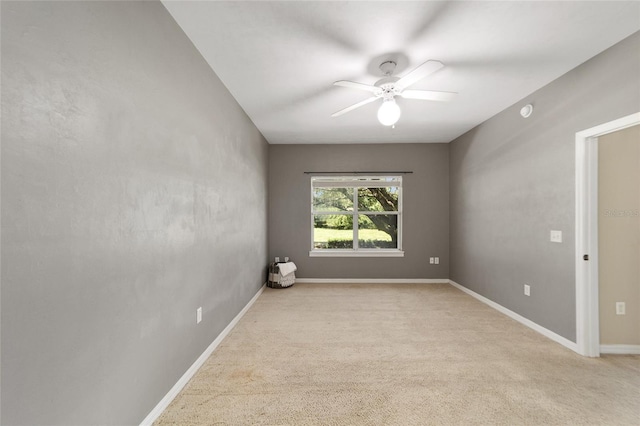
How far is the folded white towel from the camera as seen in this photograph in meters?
4.46

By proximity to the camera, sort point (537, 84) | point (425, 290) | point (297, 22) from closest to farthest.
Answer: point (297, 22)
point (537, 84)
point (425, 290)

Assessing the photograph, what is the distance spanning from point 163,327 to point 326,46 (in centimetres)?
230

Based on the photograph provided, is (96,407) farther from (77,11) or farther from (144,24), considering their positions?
(144,24)

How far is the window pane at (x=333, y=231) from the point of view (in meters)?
5.15

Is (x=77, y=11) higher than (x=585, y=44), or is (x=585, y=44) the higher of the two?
(x=585, y=44)

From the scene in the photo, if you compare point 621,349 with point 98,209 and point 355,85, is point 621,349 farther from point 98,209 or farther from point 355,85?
point 98,209

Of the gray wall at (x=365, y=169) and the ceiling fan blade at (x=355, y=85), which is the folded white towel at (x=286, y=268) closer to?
the gray wall at (x=365, y=169)

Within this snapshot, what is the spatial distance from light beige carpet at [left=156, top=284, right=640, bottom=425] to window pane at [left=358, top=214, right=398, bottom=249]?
200cm

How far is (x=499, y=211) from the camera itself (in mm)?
3574

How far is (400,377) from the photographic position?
2.06m

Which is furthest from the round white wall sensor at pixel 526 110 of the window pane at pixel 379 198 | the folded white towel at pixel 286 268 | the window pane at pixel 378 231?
the folded white towel at pixel 286 268

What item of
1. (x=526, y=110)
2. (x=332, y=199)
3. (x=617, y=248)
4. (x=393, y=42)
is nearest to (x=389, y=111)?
(x=393, y=42)

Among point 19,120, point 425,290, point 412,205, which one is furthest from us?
point 412,205

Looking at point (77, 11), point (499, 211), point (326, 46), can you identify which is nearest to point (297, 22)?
point (326, 46)
